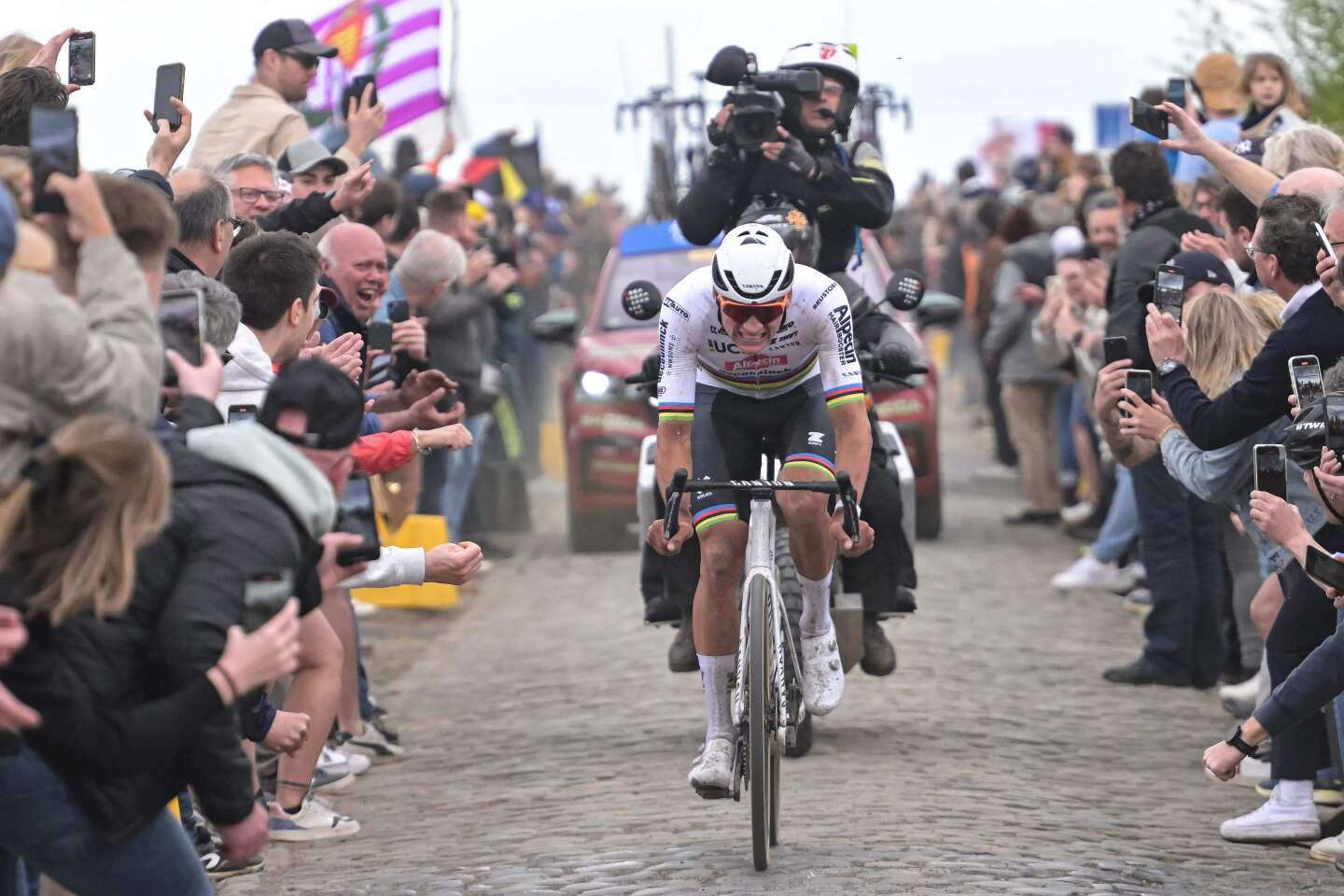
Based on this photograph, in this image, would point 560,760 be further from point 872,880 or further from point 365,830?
point 872,880

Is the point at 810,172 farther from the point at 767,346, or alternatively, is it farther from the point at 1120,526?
the point at 1120,526

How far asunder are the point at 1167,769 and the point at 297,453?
566cm

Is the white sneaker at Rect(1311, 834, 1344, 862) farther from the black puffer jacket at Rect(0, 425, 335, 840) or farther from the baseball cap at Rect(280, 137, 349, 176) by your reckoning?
the baseball cap at Rect(280, 137, 349, 176)

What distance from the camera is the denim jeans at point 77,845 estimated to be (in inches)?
183

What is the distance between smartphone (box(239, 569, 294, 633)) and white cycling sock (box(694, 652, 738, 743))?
3486 millimetres

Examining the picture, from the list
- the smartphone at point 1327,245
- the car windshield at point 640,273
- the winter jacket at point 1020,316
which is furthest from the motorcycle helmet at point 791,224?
the winter jacket at point 1020,316

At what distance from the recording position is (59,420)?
461cm

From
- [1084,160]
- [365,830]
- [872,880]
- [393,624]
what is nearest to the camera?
[872,880]

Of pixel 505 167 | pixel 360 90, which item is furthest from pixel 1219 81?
pixel 505 167

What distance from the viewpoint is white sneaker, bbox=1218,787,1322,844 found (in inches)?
326

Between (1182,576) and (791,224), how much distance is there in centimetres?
313

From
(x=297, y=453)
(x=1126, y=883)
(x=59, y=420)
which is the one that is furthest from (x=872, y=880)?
(x=59, y=420)

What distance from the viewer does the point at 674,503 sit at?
7.70m

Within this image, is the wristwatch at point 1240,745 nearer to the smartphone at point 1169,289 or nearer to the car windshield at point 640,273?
the smartphone at point 1169,289
